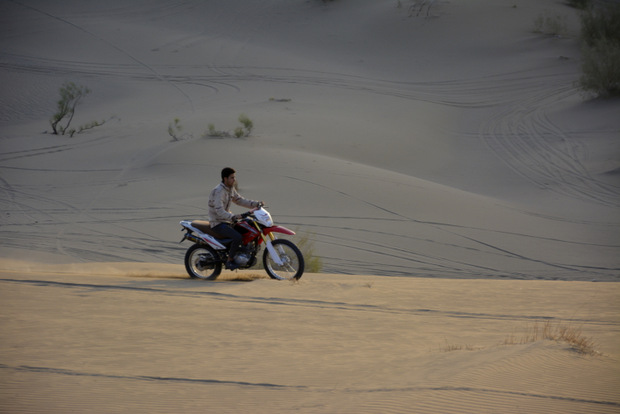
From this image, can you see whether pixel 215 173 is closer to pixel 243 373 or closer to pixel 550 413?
pixel 243 373

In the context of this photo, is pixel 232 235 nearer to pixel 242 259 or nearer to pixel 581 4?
pixel 242 259

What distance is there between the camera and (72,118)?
28.8m

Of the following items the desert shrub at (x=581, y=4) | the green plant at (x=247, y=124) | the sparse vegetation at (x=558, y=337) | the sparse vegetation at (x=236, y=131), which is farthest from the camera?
the desert shrub at (x=581, y=4)

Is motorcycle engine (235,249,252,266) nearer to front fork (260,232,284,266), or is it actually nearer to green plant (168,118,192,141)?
front fork (260,232,284,266)

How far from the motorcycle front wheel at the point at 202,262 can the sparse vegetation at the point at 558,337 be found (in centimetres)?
447

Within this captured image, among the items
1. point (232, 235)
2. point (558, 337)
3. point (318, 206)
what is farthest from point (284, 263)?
point (318, 206)

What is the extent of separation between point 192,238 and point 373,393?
5349 mm

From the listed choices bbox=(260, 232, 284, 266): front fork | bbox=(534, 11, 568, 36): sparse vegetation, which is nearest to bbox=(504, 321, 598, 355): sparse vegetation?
bbox=(260, 232, 284, 266): front fork

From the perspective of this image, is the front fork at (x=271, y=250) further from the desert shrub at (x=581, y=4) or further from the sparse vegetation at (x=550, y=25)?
the desert shrub at (x=581, y=4)

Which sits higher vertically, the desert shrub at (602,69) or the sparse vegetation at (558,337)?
the desert shrub at (602,69)

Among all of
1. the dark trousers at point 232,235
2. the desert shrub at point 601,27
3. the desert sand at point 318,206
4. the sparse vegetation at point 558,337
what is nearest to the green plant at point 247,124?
the desert sand at point 318,206

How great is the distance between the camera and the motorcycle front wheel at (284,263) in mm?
9164

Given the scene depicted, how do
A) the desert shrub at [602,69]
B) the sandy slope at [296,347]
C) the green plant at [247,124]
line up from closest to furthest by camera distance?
the sandy slope at [296,347], the green plant at [247,124], the desert shrub at [602,69]

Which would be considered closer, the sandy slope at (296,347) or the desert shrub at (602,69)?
the sandy slope at (296,347)
